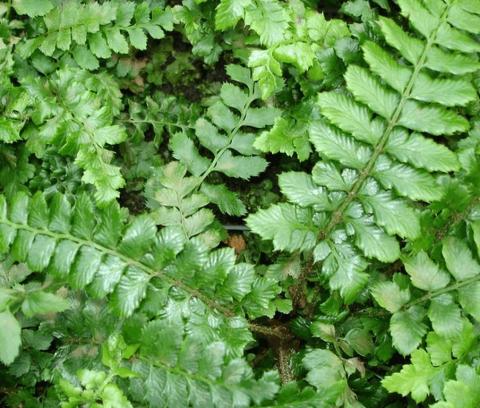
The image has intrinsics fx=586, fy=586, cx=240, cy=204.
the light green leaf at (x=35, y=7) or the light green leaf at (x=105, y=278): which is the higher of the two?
the light green leaf at (x=35, y=7)

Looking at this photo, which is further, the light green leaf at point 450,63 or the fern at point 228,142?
the fern at point 228,142

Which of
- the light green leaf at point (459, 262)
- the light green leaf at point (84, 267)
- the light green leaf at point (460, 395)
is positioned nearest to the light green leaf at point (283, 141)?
the light green leaf at point (459, 262)

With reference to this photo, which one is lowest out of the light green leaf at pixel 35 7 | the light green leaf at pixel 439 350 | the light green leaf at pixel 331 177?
the light green leaf at pixel 439 350

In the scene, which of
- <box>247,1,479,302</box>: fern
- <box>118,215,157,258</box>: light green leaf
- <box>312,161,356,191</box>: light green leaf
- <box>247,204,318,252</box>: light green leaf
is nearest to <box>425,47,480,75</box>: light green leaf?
<box>247,1,479,302</box>: fern

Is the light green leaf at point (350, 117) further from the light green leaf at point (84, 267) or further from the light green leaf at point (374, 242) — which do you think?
the light green leaf at point (84, 267)

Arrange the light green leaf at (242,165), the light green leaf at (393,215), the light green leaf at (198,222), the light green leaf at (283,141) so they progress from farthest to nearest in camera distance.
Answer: the light green leaf at (242,165) < the light green leaf at (198,222) < the light green leaf at (283,141) < the light green leaf at (393,215)

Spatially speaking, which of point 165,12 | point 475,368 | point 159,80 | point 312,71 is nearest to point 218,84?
point 159,80

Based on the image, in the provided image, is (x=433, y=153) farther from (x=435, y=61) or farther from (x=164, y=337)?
(x=164, y=337)

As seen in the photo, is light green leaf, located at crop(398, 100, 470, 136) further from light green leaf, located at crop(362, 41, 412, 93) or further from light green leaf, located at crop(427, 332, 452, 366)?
light green leaf, located at crop(427, 332, 452, 366)
